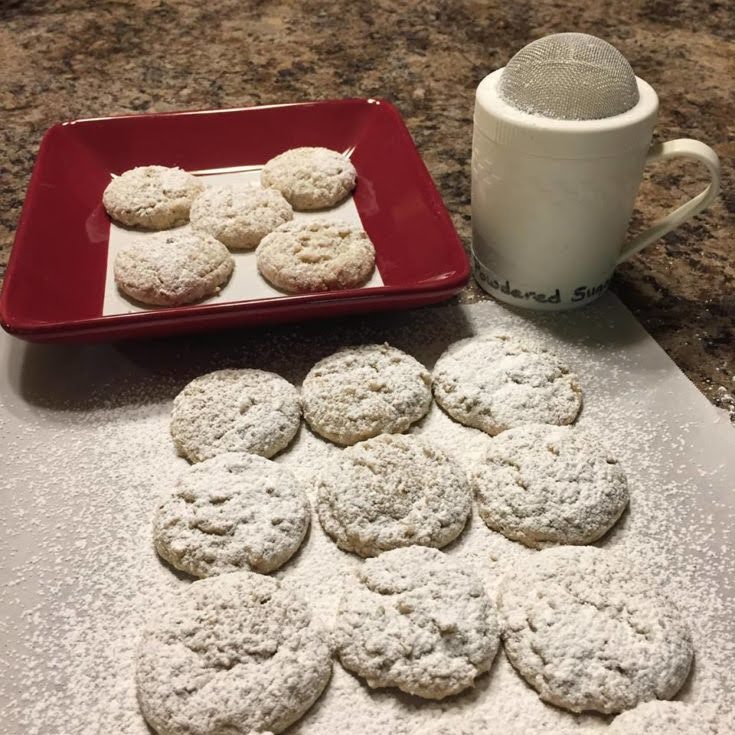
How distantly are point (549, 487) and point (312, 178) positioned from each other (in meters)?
0.66

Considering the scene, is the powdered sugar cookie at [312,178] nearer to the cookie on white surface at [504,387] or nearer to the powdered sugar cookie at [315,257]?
the powdered sugar cookie at [315,257]

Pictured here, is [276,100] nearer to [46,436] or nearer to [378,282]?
[378,282]

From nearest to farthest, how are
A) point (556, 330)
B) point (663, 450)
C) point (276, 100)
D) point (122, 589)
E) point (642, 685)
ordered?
point (642, 685) < point (122, 589) < point (663, 450) < point (556, 330) < point (276, 100)

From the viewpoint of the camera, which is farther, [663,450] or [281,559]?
[663,450]

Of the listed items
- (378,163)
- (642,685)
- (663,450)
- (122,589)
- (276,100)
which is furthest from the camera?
(276,100)

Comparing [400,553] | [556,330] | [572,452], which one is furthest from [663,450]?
[400,553]

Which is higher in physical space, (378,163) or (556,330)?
(378,163)

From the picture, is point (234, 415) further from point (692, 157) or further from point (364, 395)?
point (692, 157)

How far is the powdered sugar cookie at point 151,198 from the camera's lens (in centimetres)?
114

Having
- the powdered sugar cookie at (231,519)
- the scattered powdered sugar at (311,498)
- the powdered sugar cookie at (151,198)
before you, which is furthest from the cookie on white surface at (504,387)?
the powdered sugar cookie at (151,198)

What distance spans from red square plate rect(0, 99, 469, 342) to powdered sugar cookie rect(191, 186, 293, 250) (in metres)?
0.13

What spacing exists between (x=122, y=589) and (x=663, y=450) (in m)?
0.64

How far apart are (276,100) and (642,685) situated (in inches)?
53.6

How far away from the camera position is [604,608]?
68 cm
